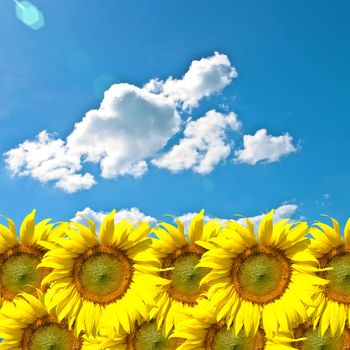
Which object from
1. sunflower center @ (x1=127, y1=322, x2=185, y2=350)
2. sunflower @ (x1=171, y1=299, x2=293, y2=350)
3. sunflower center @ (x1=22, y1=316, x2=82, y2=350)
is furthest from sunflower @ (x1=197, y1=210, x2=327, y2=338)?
sunflower center @ (x1=22, y1=316, x2=82, y2=350)

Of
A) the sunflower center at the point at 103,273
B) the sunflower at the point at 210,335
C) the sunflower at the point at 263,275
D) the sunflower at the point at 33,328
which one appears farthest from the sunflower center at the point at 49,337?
the sunflower at the point at 263,275

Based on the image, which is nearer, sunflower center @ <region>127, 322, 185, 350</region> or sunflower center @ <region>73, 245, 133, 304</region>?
sunflower center @ <region>73, 245, 133, 304</region>

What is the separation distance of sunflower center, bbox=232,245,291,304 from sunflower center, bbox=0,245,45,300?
2.72m

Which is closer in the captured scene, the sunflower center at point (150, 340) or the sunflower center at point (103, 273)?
the sunflower center at point (103, 273)

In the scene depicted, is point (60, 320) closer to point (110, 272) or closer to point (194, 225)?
point (110, 272)

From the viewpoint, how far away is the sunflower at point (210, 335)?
8.05 meters

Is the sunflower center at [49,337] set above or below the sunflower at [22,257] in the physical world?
below

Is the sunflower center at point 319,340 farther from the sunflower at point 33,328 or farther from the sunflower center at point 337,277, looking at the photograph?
the sunflower at point 33,328

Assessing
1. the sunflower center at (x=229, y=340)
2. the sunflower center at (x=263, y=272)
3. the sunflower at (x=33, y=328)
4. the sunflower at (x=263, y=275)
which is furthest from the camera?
the sunflower at (x=33, y=328)

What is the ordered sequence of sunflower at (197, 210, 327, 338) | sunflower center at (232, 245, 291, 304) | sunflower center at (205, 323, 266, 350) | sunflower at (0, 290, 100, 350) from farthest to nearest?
sunflower at (0, 290, 100, 350) → sunflower center at (205, 323, 266, 350) → sunflower center at (232, 245, 291, 304) → sunflower at (197, 210, 327, 338)

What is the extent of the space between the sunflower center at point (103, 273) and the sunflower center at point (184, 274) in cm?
55

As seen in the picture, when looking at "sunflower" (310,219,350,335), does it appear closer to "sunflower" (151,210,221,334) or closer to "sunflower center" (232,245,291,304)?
"sunflower center" (232,245,291,304)

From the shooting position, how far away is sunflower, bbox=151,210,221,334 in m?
7.97

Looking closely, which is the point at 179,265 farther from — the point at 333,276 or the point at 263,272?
the point at 333,276
